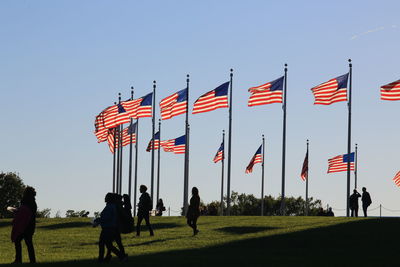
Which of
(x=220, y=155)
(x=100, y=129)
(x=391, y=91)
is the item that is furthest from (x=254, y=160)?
(x=391, y=91)

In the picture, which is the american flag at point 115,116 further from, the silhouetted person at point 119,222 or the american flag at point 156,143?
the silhouetted person at point 119,222

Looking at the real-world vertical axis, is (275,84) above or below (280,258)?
above

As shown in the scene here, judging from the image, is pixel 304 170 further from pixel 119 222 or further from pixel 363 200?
pixel 119 222

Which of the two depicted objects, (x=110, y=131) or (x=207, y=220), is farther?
(x=110, y=131)

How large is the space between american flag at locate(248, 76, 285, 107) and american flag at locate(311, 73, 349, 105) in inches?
125

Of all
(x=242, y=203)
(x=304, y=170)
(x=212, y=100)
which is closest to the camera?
(x=212, y=100)

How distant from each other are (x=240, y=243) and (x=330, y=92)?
22622 millimetres

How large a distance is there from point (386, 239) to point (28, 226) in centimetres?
1532

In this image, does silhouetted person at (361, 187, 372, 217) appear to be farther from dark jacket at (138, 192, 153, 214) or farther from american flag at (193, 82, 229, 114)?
dark jacket at (138, 192, 153, 214)

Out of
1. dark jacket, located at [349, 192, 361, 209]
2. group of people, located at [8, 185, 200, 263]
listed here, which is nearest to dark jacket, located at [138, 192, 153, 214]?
group of people, located at [8, 185, 200, 263]

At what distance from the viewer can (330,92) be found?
60500mm

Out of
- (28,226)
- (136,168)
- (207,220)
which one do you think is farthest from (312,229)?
(136,168)

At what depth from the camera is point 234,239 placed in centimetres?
4119

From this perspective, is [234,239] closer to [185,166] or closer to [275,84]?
[275,84]
